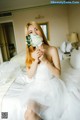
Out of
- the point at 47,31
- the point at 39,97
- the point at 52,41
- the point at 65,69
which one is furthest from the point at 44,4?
the point at 39,97

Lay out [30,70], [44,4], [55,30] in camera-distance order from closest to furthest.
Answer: [30,70], [44,4], [55,30]

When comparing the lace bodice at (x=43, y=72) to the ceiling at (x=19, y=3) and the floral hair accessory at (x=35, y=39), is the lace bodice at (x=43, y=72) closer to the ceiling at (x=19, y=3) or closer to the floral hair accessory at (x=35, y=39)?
the floral hair accessory at (x=35, y=39)

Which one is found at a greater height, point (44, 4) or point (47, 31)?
point (44, 4)

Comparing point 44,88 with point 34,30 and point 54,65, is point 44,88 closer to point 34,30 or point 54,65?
point 54,65

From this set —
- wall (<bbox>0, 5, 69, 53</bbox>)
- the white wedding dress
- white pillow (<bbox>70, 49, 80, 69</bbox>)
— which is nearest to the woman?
the white wedding dress

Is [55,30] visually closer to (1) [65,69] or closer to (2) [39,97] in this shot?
(1) [65,69]

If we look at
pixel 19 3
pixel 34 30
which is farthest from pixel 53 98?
pixel 19 3

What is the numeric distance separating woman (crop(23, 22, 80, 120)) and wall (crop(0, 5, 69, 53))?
8.65 ft

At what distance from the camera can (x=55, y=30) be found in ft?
13.1

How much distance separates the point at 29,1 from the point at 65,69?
2662 mm

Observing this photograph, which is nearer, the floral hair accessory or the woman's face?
the floral hair accessory

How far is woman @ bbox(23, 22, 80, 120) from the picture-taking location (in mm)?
1154

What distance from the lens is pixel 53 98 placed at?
122 centimetres

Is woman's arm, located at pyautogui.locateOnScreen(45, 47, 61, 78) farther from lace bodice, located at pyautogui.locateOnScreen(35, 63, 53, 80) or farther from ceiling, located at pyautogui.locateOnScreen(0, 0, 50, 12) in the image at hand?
ceiling, located at pyautogui.locateOnScreen(0, 0, 50, 12)
